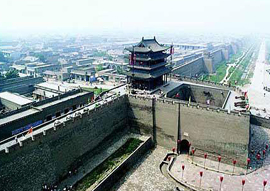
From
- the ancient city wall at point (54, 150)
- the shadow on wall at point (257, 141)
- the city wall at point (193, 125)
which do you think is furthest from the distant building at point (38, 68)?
the shadow on wall at point (257, 141)

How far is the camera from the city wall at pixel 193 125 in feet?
89.0

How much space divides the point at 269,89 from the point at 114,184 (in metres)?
54.9

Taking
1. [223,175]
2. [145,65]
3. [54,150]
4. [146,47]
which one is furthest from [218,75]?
[54,150]

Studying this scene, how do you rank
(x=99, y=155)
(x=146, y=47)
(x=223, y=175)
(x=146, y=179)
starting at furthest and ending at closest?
(x=146, y=47) < (x=99, y=155) < (x=223, y=175) < (x=146, y=179)

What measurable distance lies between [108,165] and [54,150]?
6.33 m

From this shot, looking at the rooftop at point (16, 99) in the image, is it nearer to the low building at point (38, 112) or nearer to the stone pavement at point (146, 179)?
the low building at point (38, 112)

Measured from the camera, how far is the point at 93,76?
71000mm

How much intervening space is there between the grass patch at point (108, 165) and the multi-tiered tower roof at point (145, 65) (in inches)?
398

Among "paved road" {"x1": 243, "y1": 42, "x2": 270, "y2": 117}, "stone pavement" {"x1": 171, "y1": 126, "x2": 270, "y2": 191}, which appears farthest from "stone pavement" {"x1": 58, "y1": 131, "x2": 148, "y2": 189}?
"paved road" {"x1": 243, "y1": 42, "x2": 270, "y2": 117}

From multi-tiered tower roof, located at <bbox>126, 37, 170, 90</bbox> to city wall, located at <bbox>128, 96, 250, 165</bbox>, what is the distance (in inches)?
196

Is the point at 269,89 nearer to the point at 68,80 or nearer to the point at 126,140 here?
the point at 126,140

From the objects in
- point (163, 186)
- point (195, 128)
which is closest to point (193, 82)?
point (195, 128)

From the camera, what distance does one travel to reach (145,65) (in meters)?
37.3

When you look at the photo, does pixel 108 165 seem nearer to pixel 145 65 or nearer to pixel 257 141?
pixel 145 65
